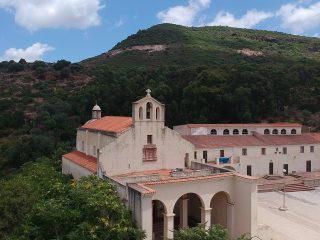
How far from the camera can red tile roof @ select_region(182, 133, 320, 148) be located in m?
39.8

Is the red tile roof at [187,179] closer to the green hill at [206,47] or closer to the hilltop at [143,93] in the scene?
the hilltop at [143,93]

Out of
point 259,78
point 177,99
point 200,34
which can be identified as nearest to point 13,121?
point 177,99

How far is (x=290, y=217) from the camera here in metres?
28.7

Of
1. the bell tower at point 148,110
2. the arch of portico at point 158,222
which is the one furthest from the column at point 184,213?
the bell tower at point 148,110

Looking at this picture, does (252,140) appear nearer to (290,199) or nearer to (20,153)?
(290,199)

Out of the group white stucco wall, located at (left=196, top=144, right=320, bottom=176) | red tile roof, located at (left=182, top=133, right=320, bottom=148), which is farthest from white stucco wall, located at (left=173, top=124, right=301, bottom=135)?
white stucco wall, located at (left=196, top=144, right=320, bottom=176)

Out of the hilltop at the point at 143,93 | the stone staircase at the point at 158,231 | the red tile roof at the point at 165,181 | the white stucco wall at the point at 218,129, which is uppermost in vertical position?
the hilltop at the point at 143,93

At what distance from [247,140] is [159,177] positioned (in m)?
21.5

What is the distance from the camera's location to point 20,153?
4753 cm

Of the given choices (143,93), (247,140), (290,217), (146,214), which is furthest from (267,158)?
(143,93)

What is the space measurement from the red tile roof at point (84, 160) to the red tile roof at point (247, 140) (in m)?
12.4

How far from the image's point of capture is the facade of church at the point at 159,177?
2162cm

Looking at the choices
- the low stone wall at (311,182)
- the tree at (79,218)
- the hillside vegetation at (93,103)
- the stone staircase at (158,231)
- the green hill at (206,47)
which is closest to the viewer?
the tree at (79,218)

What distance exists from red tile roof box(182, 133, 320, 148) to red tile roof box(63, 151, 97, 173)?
12367 mm
